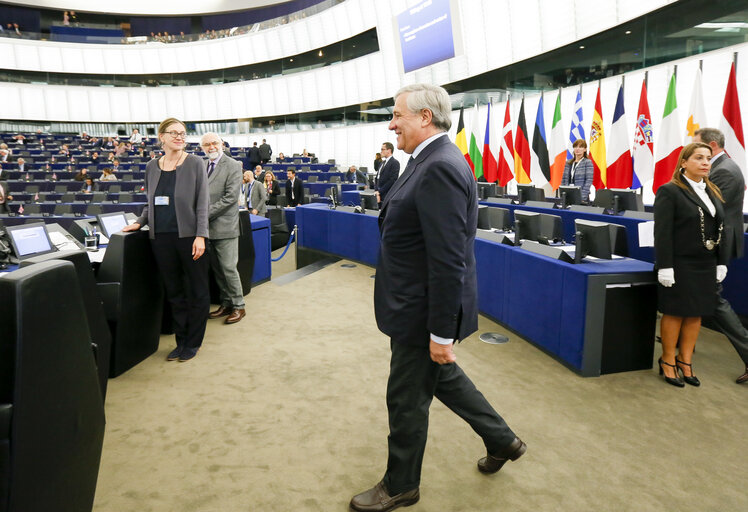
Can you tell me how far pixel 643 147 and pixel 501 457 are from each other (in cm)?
637

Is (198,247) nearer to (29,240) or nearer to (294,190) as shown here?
(29,240)

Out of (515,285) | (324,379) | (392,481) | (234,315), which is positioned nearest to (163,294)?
(234,315)

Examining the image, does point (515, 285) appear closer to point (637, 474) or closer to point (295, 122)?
point (637, 474)

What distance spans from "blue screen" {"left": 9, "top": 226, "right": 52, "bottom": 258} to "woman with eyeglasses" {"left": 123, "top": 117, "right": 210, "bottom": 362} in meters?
0.55

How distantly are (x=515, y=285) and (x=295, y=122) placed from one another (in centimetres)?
2099

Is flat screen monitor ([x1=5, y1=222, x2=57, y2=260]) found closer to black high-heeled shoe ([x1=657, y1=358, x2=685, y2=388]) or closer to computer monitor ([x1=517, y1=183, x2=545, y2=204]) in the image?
black high-heeled shoe ([x1=657, y1=358, x2=685, y2=388])

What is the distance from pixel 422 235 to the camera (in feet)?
5.25

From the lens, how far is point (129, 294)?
3.12 m

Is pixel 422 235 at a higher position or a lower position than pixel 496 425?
higher

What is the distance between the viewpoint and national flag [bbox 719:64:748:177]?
5.50m

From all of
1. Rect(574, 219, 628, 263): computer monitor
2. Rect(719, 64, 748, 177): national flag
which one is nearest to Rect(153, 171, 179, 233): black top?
Rect(574, 219, 628, 263): computer monitor

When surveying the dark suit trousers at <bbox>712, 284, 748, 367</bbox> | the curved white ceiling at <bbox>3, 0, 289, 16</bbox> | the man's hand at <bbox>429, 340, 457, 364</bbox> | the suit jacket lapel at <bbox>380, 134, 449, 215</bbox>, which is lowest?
the dark suit trousers at <bbox>712, 284, 748, 367</bbox>

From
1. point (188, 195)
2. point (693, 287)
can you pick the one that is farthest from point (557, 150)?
point (188, 195)

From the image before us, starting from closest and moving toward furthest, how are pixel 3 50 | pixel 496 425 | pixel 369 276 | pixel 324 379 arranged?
pixel 496 425
pixel 324 379
pixel 369 276
pixel 3 50
